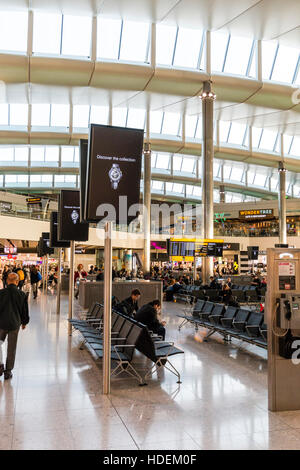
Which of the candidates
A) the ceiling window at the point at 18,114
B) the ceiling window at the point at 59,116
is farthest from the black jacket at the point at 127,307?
the ceiling window at the point at 18,114

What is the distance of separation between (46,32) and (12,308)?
1917cm

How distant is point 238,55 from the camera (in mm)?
23344

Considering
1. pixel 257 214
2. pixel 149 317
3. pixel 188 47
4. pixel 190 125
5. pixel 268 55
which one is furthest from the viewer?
pixel 257 214

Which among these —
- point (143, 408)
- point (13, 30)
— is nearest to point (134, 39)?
point (13, 30)

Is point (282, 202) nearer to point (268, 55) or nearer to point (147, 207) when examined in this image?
point (147, 207)

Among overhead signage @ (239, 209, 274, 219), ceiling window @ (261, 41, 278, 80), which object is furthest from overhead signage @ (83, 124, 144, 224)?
overhead signage @ (239, 209, 274, 219)

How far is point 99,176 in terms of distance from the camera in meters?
A: 5.75

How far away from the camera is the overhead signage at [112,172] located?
225 inches

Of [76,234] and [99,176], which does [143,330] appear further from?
[76,234]

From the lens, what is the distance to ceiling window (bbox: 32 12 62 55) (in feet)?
68.6

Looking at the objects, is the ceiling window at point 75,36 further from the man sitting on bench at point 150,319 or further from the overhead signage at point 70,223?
the man sitting on bench at point 150,319

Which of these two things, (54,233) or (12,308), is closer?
(12,308)

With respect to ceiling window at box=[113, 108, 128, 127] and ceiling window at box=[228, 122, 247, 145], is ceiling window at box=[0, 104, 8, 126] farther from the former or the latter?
ceiling window at box=[228, 122, 247, 145]

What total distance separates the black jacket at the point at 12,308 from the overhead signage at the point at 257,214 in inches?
1563
